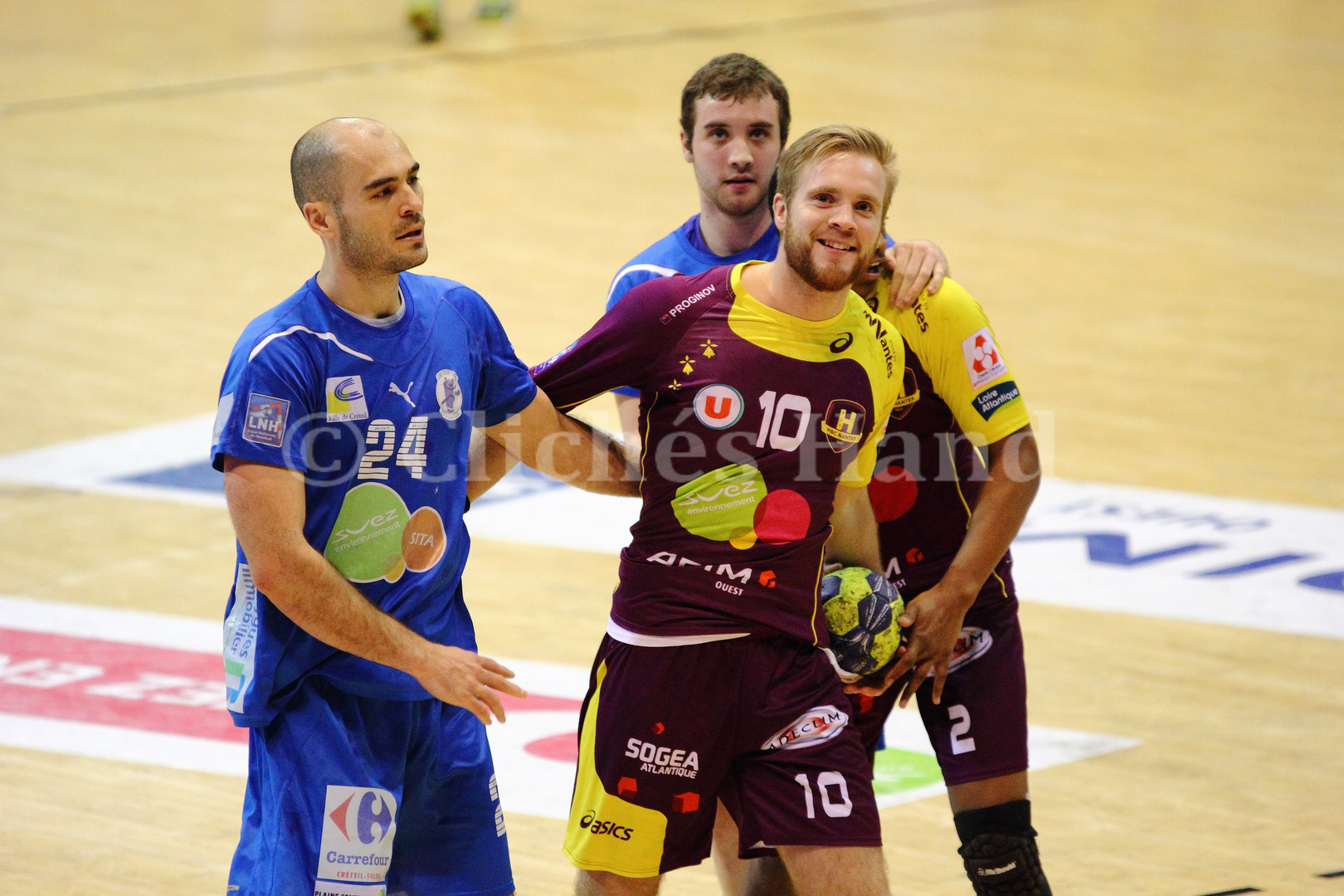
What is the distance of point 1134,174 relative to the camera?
1611 cm

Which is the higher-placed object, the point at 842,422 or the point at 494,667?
the point at 842,422

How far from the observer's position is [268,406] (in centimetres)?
357

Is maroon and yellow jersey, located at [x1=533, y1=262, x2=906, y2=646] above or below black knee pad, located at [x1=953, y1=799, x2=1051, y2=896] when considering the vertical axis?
above

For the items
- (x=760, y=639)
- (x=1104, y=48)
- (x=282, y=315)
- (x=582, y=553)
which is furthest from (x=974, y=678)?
(x=1104, y=48)

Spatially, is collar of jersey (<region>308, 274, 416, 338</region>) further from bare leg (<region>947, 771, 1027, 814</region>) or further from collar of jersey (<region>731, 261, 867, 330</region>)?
bare leg (<region>947, 771, 1027, 814</region>)

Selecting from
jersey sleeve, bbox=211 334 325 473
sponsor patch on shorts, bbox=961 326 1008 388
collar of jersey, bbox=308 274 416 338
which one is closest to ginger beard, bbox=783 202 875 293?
sponsor patch on shorts, bbox=961 326 1008 388

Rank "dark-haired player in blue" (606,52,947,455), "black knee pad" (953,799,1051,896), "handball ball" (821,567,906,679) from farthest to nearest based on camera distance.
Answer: "dark-haired player in blue" (606,52,947,455) < "black knee pad" (953,799,1051,896) < "handball ball" (821,567,906,679)

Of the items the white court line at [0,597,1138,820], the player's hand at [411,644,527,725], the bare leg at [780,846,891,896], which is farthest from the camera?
the white court line at [0,597,1138,820]

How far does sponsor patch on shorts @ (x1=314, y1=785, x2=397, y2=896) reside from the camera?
3.69 metres

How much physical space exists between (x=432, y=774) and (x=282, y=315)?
3.56 feet

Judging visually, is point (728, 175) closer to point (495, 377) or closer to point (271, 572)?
point (495, 377)

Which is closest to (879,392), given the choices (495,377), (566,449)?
(566,449)

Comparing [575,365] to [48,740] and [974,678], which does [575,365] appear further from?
[48,740]

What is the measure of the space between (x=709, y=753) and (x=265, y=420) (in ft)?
4.21
